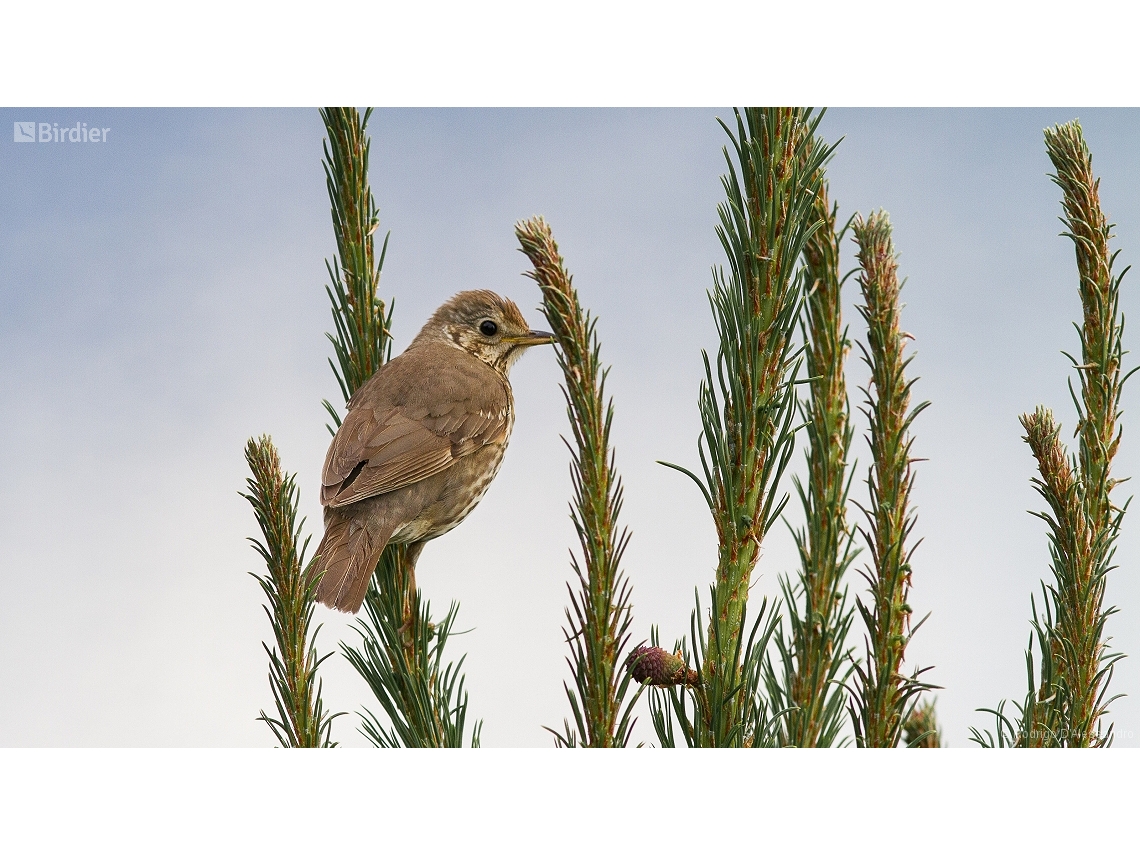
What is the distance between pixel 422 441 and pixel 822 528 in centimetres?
119

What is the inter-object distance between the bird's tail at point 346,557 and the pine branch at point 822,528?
1067 mm

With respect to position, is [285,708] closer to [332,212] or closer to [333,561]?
[333,561]

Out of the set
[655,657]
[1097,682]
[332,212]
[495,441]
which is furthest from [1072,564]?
[332,212]

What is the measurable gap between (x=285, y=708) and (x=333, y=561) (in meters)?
0.39

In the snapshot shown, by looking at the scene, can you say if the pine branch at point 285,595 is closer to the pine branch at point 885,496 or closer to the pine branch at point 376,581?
the pine branch at point 376,581

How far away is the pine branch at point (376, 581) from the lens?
2145 mm

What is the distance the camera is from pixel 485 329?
324cm

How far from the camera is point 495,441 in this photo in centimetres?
301

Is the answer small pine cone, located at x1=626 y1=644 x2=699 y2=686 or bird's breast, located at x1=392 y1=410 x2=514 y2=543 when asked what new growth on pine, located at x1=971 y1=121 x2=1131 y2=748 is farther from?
bird's breast, located at x1=392 y1=410 x2=514 y2=543

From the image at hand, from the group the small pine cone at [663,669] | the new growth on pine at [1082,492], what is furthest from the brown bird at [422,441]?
the new growth on pine at [1082,492]

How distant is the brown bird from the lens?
2.41 meters

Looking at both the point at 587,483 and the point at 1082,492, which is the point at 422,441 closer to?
the point at 587,483
